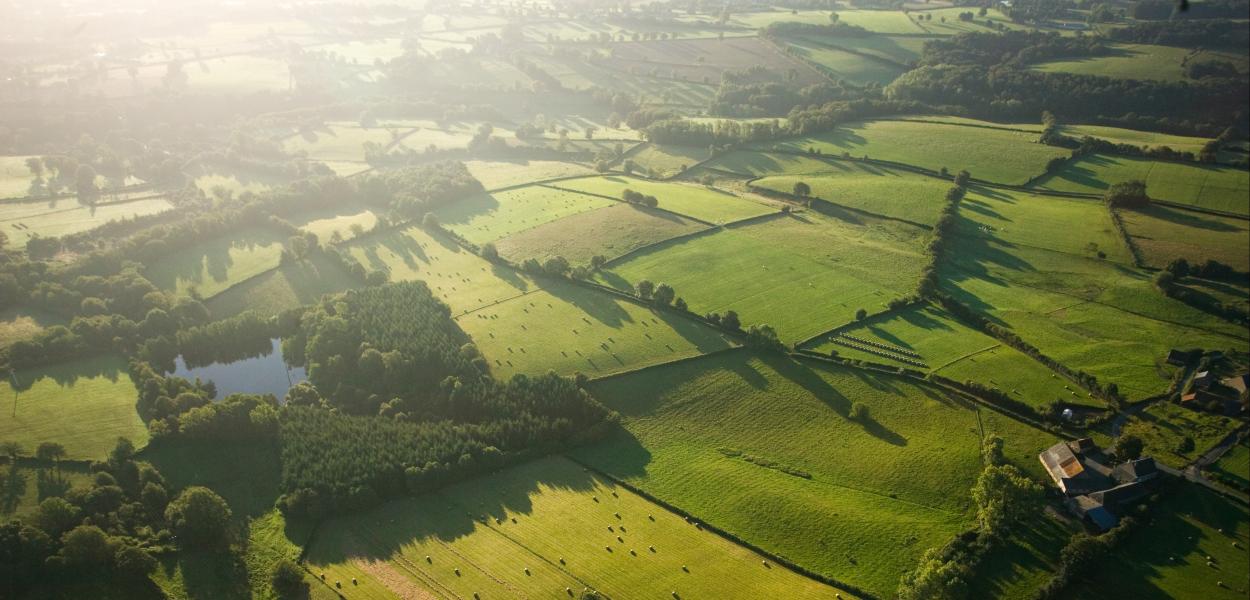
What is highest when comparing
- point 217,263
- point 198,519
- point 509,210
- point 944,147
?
point 944,147

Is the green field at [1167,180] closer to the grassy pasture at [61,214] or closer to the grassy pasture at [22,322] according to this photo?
the grassy pasture at [22,322]

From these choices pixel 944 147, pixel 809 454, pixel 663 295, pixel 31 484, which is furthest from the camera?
pixel 944 147

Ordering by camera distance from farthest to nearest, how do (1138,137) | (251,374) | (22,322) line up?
(1138,137)
(22,322)
(251,374)

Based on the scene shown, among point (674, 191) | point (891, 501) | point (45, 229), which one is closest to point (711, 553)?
point (891, 501)

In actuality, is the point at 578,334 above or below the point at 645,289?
below

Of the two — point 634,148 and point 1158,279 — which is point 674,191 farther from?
point 1158,279

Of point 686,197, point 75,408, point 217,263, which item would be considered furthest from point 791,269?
point 75,408

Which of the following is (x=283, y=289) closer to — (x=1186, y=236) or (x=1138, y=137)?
(x=1186, y=236)

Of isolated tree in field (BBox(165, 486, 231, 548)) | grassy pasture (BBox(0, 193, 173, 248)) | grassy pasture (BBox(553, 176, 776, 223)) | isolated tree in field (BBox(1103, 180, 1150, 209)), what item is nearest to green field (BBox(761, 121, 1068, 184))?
isolated tree in field (BBox(1103, 180, 1150, 209))

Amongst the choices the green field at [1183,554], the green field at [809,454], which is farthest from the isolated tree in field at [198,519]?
the green field at [1183,554]
